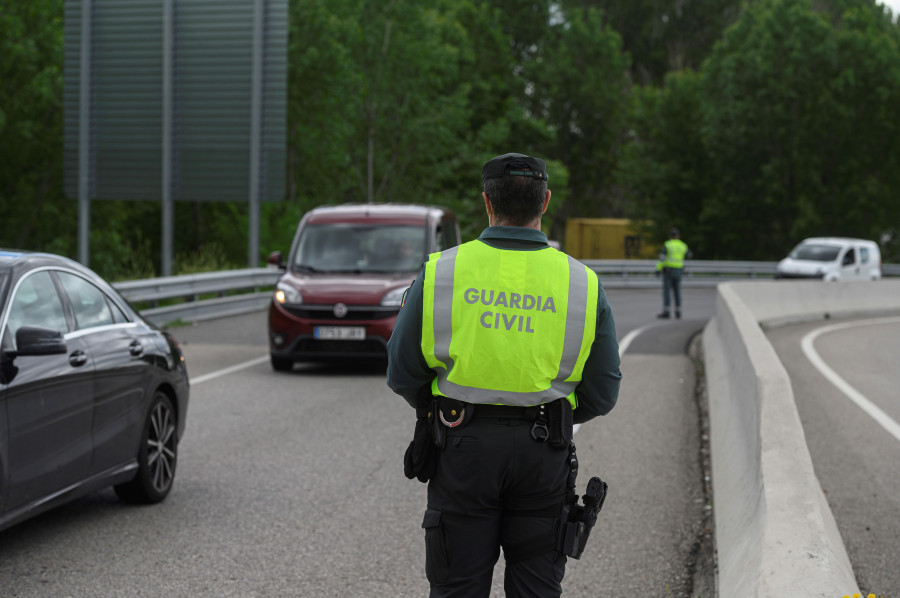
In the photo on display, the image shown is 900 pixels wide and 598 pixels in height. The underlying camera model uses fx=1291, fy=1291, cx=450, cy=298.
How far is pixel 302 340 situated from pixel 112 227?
25.6m

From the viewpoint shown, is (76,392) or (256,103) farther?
(256,103)

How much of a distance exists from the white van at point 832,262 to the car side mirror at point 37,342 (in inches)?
1365

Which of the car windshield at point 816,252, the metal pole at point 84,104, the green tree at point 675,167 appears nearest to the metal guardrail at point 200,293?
the metal pole at point 84,104

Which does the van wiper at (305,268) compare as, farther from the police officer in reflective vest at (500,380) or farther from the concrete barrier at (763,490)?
the police officer in reflective vest at (500,380)

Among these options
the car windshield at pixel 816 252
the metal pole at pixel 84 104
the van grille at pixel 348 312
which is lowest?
the car windshield at pixel 816 252

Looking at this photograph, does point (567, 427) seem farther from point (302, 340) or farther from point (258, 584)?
point (302, 340)

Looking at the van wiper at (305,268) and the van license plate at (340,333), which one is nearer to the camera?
the van license plate at (340,333)

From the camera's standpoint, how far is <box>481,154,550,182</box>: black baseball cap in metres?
3.73

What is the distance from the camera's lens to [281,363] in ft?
47.3

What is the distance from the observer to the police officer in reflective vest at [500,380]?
3.65m

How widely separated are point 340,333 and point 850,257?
29.0 meters

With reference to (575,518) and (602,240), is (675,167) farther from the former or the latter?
(575,518)

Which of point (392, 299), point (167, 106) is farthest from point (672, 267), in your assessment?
point (392, 299)

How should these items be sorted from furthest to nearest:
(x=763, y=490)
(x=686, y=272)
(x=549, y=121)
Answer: (x=549, y=121) → (x=686, y=272) → (x=763, y=490)
